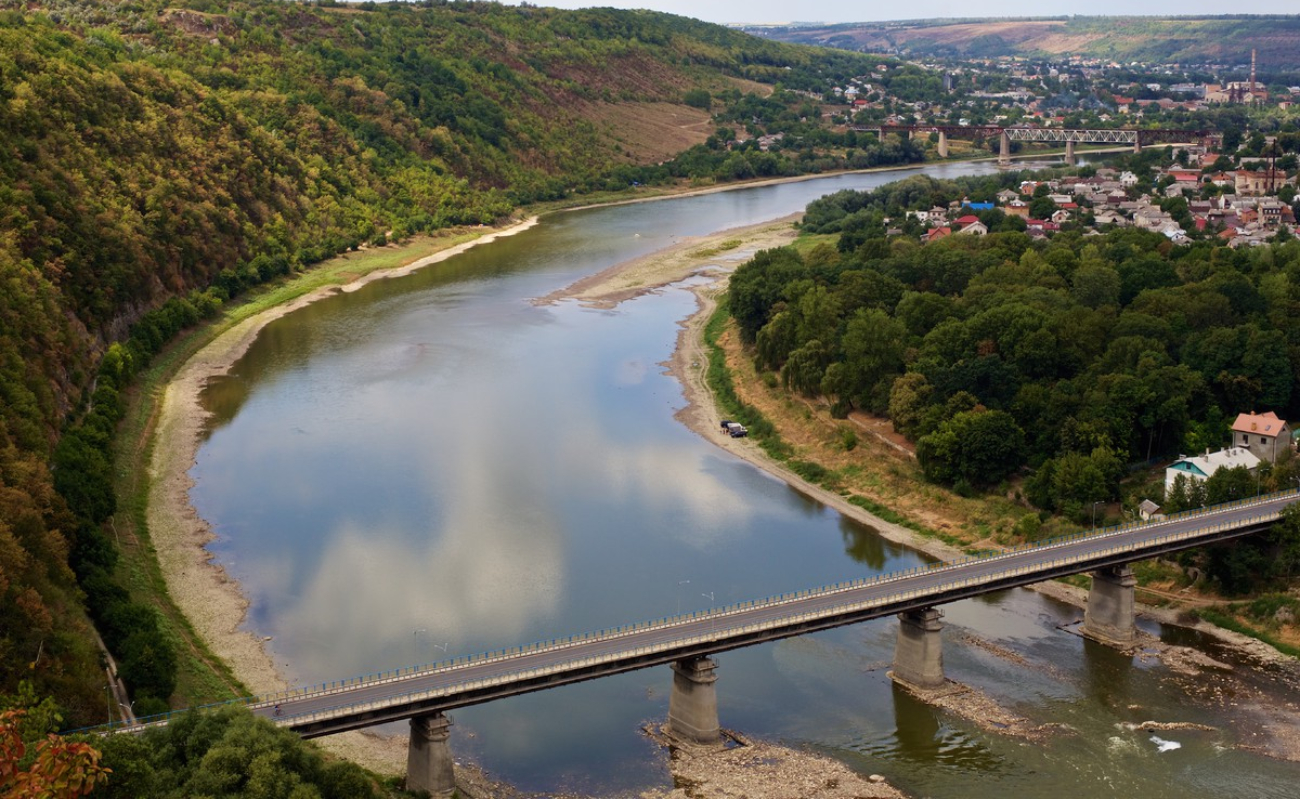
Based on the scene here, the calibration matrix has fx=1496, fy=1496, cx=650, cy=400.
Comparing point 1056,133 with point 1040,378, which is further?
point 1056,133

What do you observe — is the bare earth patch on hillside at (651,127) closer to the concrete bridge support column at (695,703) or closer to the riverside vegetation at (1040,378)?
the riverside vegetation at (1040,378)

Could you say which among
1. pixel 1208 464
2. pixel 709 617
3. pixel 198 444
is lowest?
pixel 198 444

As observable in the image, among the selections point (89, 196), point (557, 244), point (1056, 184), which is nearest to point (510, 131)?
point (557, 244)

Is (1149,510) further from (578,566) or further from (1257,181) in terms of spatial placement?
(1257,181)

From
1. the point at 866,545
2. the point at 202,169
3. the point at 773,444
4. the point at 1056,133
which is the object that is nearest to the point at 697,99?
the point at 1056,133

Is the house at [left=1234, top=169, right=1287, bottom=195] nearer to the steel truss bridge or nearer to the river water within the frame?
the steel truss bridge

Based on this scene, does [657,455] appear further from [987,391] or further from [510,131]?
[510,131]

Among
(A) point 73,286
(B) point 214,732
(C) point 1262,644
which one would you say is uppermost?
(A) point 73,286
